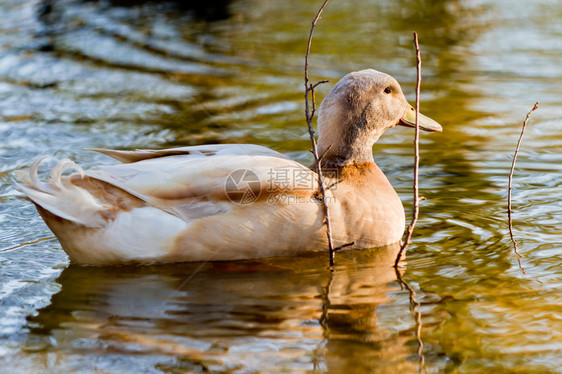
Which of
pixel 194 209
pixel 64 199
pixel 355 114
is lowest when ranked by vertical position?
pixel 194 209

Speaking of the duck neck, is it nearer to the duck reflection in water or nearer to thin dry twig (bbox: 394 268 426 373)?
the duck reflection in water

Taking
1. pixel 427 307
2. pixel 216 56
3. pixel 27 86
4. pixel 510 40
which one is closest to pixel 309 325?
pixel 427 307

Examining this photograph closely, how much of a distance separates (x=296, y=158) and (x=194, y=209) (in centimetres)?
224

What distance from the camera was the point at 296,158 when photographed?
7145 mm

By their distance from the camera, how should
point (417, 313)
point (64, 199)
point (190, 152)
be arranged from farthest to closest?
point (190, 152), point (64, 199), point (417, 313)

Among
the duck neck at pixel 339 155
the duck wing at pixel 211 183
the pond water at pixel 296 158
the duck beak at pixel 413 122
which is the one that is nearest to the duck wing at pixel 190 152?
the duck wing at pixel 211 183

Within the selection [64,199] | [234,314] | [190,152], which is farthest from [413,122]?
[64,199]

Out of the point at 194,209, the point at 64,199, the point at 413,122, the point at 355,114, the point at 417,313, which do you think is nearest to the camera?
the point at 417,313

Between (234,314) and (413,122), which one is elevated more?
(413,122)

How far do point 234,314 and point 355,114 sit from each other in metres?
1.77

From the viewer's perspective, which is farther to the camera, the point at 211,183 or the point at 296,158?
the point at 296,158

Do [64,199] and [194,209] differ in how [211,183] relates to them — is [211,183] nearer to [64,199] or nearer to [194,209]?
[194,209]

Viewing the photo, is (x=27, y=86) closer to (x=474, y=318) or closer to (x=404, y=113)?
(x=404, y=113)

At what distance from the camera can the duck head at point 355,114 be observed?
18.1 feet
